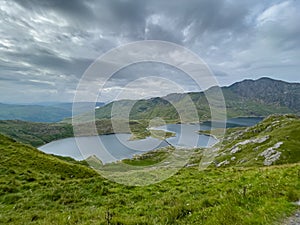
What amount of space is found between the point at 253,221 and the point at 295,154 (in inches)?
3531

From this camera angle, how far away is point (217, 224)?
6227 millimetres

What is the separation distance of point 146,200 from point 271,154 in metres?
86.3

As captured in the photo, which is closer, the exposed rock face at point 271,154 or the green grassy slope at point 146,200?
the green grassy slope at point 146,200

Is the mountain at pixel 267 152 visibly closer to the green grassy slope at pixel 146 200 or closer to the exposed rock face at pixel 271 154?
the exposed rock face at pixel 271 154

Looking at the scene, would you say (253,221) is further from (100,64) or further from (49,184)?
(49,184)

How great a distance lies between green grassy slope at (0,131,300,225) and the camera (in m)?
7.42

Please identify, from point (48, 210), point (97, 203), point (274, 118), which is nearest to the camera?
point (48, 210)

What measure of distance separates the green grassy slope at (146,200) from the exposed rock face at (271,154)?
236 feet

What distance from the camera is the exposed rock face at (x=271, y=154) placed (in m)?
77.8

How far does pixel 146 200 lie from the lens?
1232cm

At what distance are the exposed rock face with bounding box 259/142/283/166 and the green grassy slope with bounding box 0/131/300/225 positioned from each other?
236ft

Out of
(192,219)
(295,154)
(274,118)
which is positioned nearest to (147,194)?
(192,219)

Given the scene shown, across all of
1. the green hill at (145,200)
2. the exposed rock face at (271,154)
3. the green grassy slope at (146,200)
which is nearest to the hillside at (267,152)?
the exposed rock face at (271,154)

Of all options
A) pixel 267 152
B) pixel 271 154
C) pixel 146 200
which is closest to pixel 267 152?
pixel 267 152
